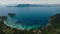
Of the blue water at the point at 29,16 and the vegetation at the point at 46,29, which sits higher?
the blue water at the point at 29,16

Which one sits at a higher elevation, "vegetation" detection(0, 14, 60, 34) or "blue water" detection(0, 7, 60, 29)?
"blue water" detection(0, 7, 60, 29)

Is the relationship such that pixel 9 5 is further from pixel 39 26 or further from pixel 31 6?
pixel 39 26

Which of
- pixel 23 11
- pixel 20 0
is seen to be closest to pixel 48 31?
pixel 23 11

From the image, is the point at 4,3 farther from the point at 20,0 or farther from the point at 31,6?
the point at 31,6

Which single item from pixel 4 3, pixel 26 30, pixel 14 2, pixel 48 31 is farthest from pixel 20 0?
pixel 48 31

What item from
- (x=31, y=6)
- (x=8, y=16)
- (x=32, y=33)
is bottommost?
(x=32, y=33)

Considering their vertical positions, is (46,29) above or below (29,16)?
below

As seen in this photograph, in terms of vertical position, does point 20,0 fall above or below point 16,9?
above
